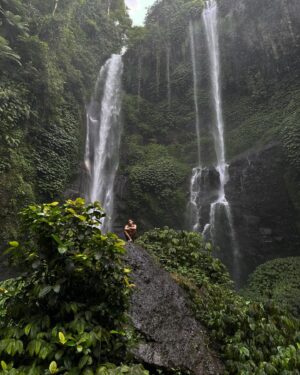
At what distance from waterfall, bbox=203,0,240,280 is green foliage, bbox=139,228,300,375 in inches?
247

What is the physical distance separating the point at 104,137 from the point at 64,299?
1649cm

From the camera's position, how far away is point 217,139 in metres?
18.0

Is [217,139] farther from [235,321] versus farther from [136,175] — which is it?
[235,321]

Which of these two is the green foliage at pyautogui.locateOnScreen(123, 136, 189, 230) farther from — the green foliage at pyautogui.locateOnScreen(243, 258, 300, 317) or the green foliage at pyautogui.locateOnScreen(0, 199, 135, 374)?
the green foliage at pyautogui.locateOnScreen(0, 199, 135, 374)

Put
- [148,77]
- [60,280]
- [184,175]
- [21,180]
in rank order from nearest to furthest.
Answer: [60,280] → [21,180] → [184,175] → [148,77]

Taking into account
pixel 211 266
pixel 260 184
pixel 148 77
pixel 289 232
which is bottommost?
pixel 211 266

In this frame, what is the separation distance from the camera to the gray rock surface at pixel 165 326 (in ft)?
13.4

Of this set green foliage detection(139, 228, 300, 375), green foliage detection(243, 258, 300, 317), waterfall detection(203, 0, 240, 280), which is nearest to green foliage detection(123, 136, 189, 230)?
waterfall detection(203, 0, 240, 280)

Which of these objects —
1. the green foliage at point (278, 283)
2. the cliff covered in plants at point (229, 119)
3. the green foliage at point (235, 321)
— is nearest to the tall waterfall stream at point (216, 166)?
the cliff covered in plants at point (229, 119)

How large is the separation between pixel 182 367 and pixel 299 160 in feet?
36.6

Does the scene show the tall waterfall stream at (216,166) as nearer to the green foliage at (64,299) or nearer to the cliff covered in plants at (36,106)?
the cliff covered in plants at (36,106)

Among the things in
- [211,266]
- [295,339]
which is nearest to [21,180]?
[211,266]

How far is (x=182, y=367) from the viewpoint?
4.00 meters

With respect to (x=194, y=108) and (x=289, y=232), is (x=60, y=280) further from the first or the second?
(x=194, y=108)
